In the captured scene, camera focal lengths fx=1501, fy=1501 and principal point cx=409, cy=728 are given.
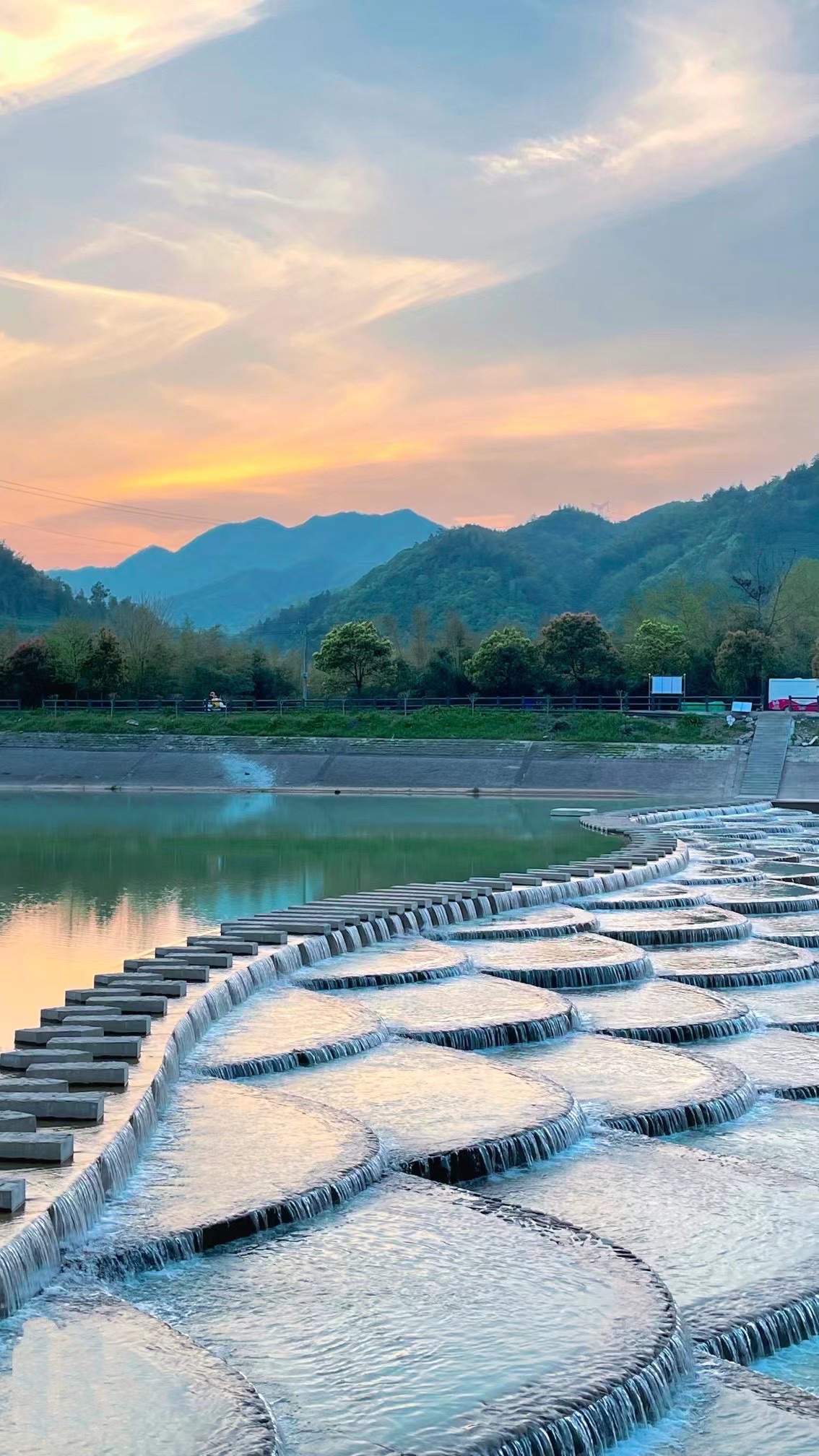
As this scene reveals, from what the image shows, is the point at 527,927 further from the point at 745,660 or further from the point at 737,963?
the point at 745,660

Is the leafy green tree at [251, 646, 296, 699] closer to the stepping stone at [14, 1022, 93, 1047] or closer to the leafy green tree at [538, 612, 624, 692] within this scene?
the leafy green tree at [538, 612, 624, 692]

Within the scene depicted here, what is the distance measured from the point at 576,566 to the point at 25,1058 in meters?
140

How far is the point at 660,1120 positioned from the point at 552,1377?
431cm

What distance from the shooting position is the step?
29.2ft

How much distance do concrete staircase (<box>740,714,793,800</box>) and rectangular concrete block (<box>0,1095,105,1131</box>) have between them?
3553cm

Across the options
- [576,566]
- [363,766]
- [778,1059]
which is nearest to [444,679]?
[363,766]

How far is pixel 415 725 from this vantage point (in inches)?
2138

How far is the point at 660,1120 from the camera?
10461mm

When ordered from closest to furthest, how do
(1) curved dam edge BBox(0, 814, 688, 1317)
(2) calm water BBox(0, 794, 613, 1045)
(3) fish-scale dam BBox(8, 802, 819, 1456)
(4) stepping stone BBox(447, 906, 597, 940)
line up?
1. (3) fish-scale dam BBox(8, 802, 819, 1456)
2. (1) curved dam edge BBox(0, 814, 688, 1317)
3. (2) calm water BBox(0, 794, 613, 1045)
4. (4) stepping stone BBox(447, 906, 597, 940)

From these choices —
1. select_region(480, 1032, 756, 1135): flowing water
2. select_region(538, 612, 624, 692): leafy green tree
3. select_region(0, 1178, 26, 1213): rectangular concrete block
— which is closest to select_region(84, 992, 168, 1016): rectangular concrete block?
select_region(480, 1032, 756, 1135): flowing water

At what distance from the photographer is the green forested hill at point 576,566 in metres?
125

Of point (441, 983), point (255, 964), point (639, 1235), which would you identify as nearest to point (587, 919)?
point (441, 983)

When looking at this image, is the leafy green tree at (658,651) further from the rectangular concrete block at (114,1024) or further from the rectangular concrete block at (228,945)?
the rectangular concrete block at (114,1024)

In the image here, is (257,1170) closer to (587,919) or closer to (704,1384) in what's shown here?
(704,1384)
